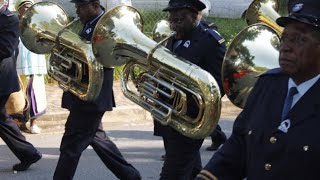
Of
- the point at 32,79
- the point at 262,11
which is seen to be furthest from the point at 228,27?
the point at 262,11

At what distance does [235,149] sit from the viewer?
7.93 feet

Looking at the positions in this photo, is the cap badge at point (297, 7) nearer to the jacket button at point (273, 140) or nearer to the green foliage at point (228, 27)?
the jacket button at point (273, 140)

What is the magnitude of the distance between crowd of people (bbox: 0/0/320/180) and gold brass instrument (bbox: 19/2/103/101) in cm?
10

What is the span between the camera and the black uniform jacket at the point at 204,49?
12.6ft

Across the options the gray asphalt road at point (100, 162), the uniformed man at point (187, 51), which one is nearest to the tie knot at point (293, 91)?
the uniformed man at point (187, 51)

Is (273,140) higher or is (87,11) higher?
(273,140)

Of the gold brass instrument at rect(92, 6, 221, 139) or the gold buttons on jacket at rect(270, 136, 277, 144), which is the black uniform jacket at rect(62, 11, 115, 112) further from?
the gold buttons on jacket at rect(270, 136, 277, 144)

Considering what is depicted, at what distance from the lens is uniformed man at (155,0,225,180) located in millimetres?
3775

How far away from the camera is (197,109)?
3.56 metres

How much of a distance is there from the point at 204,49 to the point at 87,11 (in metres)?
1.02

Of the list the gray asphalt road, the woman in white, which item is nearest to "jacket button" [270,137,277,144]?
the gray asphalt road

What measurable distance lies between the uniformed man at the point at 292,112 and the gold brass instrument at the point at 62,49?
7.00 ft

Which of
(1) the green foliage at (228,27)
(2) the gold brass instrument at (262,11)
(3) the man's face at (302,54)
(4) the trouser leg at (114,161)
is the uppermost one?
(3) the man's face at (302,54)

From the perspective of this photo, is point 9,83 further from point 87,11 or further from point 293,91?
point 293,91
